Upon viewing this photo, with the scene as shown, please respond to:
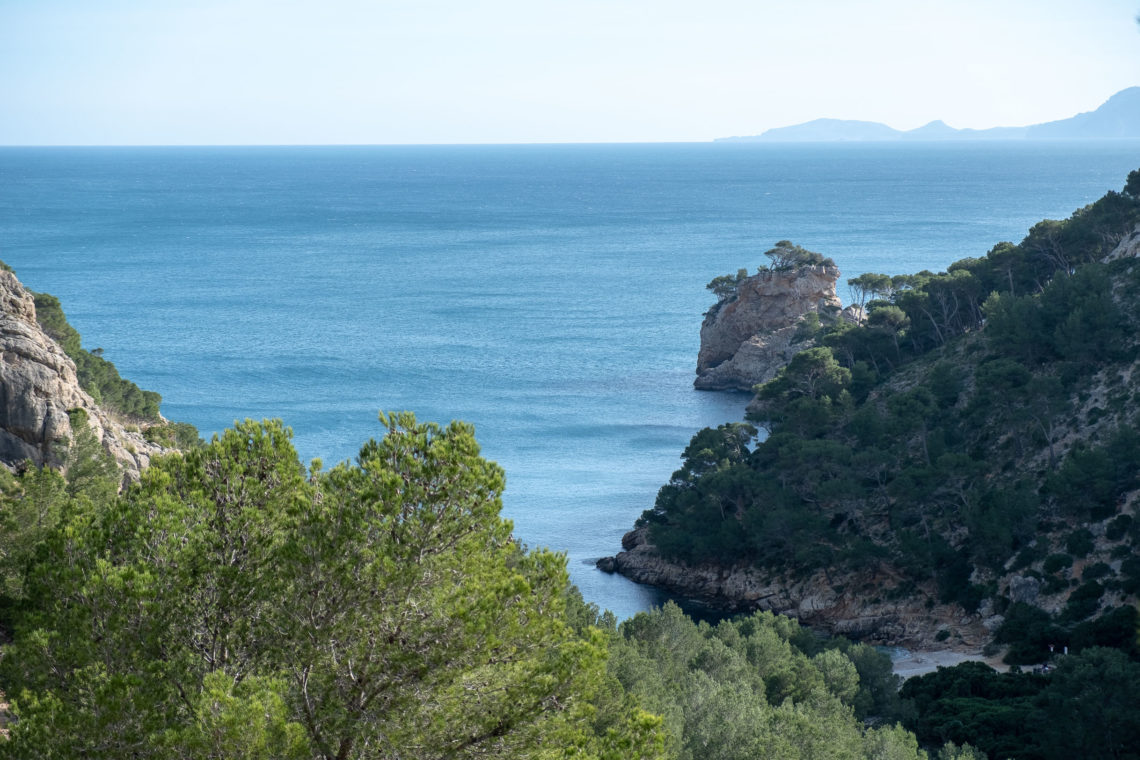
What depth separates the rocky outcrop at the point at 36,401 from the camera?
90.8ft

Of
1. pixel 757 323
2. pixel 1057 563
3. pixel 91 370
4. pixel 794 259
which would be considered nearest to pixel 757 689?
pixel 1057 563

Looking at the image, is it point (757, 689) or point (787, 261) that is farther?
point (787, 261)

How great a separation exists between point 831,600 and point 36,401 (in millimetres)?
29331

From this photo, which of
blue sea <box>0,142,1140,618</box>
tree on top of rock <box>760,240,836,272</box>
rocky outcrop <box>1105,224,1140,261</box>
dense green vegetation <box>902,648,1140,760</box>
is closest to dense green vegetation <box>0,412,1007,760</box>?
dense green vegetation <box>902,648,1140,760</box>

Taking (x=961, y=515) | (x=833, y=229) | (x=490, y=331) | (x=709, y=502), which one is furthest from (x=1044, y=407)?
(x=833, y=229)

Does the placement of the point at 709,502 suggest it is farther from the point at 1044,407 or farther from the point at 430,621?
the point at 430,621

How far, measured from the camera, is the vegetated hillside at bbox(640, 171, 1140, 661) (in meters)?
39.8

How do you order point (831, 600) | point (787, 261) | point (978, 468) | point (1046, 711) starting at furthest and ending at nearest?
point (787, 261), point (978, 468), point (831, 600), point (1046, 711)

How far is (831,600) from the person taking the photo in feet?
143

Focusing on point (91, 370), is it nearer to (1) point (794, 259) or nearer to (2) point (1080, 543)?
(2) point (1080, 543)

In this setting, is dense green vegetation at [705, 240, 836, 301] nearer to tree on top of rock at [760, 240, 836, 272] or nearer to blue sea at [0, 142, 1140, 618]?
tree on top of rock at [760, 240, 836, 272]

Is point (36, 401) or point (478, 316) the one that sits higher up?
point (36, 401)

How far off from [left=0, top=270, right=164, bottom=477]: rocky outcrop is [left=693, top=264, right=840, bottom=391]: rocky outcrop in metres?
56.6

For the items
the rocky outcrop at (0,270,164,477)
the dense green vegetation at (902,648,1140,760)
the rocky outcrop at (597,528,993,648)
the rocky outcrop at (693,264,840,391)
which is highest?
the rocky outcrop at (0,270,164,477)
